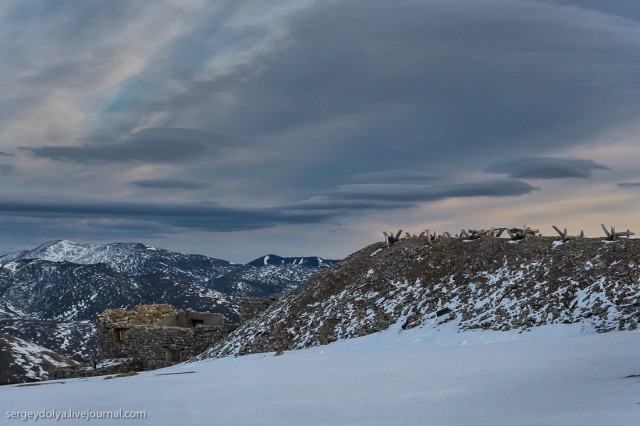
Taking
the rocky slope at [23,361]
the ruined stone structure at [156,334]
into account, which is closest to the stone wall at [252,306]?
the ruined stone structure at [156,334]

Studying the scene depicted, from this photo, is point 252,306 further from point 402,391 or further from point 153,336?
point 402,391

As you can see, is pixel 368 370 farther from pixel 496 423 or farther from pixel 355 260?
pixel 355 260

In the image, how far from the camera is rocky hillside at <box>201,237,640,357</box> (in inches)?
743

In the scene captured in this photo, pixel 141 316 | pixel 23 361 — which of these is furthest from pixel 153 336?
pixel 23 361

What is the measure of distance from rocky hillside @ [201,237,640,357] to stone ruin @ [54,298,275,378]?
3.75 m

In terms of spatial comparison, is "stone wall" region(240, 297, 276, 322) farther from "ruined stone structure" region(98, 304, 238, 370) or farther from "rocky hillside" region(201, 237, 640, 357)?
"rocky hillside" region(201, 237, 640, 357)

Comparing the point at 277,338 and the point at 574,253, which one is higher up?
the point at 574,253

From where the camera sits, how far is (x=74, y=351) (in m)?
175

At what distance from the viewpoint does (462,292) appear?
21.9 metres

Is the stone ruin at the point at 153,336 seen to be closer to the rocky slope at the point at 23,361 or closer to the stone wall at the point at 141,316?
the stone wall at the point at 141,316

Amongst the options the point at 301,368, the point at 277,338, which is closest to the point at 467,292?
the point at 277,338

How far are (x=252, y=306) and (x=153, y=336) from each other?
5464mm

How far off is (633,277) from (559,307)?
2662 mm

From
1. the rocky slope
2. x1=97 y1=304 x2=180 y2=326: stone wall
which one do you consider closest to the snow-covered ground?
x1=97 y1=304 x2=180 y2=326: stone wall
